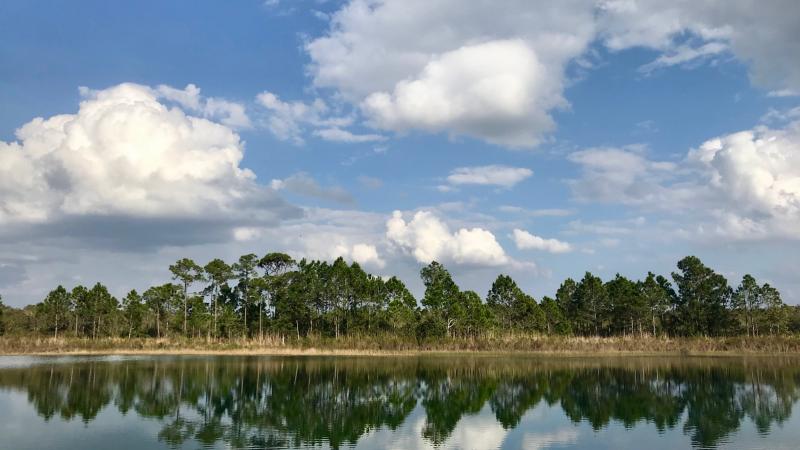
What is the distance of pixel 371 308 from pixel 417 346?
12255mm

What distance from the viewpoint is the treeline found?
87.9 m

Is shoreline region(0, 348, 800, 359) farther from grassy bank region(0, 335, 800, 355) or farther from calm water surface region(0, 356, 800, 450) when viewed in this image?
calm water surface region(0, 356, 800, 450)

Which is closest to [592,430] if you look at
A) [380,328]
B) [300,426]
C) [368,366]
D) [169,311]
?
[300,426]

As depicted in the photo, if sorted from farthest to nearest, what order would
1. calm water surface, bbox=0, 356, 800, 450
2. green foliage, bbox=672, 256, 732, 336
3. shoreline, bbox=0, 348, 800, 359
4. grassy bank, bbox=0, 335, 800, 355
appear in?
green foliage, bbox=672, 256, 732, 336, grassy bank, bbox=0, 335, 800, 355, shoreline, bbox=0, 348, 800, 359, calm water surface, bbox=0, 356, 800, 450

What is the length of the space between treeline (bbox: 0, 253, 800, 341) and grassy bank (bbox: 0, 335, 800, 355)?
17.9ft

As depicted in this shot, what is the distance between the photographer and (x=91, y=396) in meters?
35.0

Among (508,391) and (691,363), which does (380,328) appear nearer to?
(691,363)

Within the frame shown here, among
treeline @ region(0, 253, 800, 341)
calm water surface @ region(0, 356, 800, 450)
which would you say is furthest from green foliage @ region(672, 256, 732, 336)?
calm water surface @ region(0, 356, 800, 450)

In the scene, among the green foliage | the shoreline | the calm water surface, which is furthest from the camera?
the green foliage

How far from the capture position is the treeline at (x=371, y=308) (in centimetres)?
8788

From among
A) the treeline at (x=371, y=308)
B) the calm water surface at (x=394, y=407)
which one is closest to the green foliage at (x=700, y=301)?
the treeline at (x=371, y=308)

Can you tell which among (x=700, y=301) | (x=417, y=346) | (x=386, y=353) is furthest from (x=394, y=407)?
(x=700, y=301)

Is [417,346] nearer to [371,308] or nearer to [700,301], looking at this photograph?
[371,308]

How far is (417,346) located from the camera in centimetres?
7962
